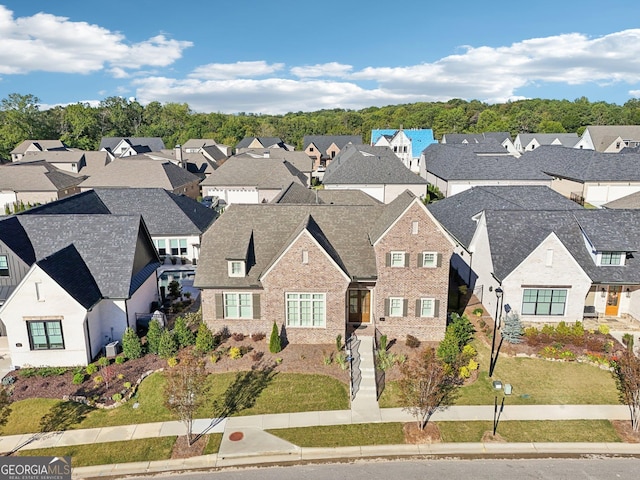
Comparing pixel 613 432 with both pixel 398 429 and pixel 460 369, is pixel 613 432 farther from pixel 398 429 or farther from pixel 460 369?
pixel 398 429

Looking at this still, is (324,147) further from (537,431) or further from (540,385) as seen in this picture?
(537,431)

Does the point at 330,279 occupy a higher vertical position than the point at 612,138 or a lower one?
lower

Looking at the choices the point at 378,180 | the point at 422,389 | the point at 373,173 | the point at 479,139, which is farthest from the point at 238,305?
the point at 479,139

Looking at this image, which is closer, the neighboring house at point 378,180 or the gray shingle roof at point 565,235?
the gray shingle roof at point 565,235

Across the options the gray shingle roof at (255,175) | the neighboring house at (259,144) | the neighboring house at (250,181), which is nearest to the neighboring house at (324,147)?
the neighboring house at (259,144)

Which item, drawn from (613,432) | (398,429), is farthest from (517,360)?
(398,429)

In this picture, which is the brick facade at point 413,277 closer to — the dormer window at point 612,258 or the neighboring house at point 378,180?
the dormer window at point 612,258

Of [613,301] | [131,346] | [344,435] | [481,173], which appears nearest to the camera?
[344,435]
